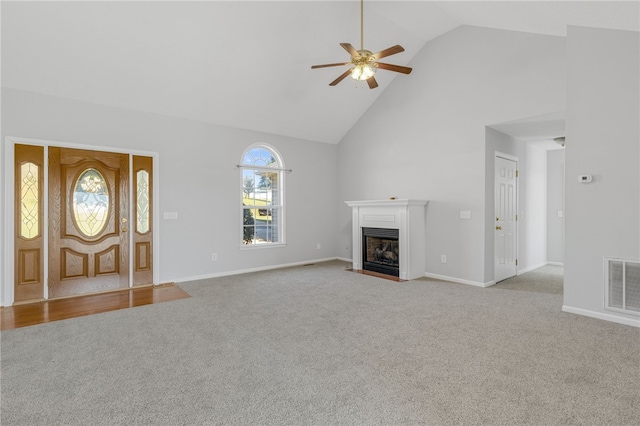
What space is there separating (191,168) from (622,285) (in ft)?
19.0

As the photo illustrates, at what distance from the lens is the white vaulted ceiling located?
3.40 m

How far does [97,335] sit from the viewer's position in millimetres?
2996

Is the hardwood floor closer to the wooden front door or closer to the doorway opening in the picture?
the wooden front door

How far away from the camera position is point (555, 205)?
6.70 metres

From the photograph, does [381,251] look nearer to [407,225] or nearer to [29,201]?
[407,225]

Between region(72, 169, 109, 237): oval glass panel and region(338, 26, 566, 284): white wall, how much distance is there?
463cm

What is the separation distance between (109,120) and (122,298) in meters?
2.55

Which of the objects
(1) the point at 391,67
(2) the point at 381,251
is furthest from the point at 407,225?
(1) the point at 391,67

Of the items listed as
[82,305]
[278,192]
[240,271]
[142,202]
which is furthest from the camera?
[278,192]

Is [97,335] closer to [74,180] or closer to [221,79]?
[74,180]

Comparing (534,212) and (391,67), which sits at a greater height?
(391,67)

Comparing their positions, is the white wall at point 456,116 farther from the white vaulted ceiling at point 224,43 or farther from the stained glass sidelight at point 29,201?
the stained glass sidelight at point 29,201

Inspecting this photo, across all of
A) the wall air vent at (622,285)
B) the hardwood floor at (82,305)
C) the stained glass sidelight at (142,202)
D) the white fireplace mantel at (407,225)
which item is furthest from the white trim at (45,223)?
the wall air vent at (622,285)

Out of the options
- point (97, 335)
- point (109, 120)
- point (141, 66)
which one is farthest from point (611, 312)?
point (109, 120)
